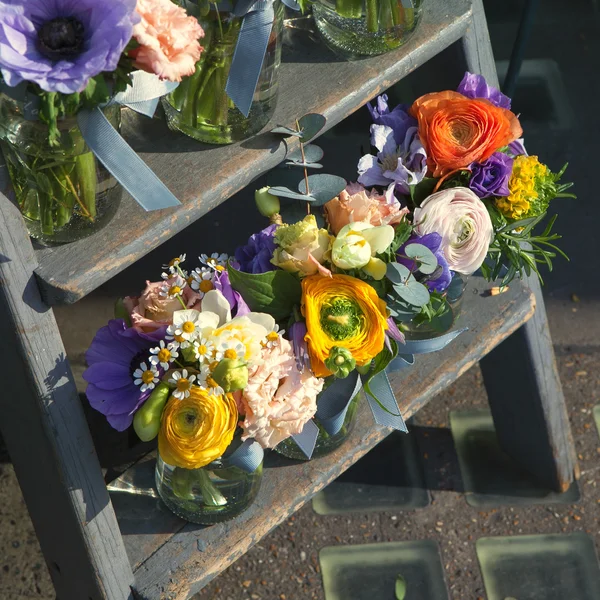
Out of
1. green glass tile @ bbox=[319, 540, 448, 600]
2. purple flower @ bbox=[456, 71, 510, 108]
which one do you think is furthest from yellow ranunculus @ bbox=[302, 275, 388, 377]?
green glass tile @ bbox=[319, 540, 448, 600]

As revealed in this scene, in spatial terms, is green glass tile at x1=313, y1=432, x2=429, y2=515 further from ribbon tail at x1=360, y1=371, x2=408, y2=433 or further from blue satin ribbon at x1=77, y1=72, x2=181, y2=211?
blue satin ribbon at x1=77, y1=72, x2=181, y2=211

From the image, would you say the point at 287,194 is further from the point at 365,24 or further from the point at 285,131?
the point at 365,24

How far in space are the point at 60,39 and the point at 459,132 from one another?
67 cm

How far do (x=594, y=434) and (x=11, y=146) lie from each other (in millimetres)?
1610

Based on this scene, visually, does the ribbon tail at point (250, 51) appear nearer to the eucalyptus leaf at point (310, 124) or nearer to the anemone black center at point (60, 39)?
→ the eucalyptus leaf at point (310, 124)

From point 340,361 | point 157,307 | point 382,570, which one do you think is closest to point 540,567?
point 382,570

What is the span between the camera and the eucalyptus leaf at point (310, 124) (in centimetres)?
114

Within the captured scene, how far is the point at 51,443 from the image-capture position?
3.64 feet

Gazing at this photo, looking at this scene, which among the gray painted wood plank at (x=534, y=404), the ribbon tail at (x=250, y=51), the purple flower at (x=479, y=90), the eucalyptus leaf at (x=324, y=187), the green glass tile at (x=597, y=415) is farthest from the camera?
the green glass tile at (x=597, y=415)

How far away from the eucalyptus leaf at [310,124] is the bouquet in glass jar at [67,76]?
262 mm

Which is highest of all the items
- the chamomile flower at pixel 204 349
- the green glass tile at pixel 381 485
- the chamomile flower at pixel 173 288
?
the chamomile flower at pixel 173 288

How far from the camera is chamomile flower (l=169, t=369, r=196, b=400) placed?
109 cm

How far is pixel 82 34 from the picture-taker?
84cm

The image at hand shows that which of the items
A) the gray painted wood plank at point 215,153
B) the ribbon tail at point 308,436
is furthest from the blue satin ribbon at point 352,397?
the gray painted wood plank at point 215,153
